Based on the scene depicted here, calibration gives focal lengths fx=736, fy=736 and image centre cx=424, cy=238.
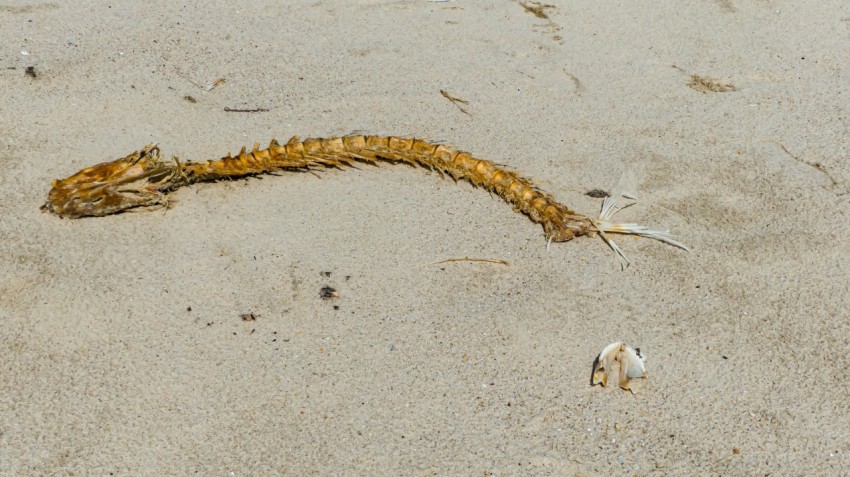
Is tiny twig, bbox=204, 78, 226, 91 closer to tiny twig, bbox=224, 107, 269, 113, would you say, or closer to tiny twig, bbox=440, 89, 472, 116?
tiny twig, bbox=224, 107, 269, 113

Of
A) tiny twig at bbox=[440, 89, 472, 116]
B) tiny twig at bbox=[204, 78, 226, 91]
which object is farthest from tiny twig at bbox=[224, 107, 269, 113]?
tiny twig at bbox=[440, 89, 472, 116]

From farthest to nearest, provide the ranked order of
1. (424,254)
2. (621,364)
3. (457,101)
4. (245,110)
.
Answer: (457,101), (245,110), (424,254), (621,364)

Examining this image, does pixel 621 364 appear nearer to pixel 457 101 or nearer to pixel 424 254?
pixel 424 254

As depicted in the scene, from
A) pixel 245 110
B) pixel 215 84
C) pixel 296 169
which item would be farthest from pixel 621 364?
pixel 215 84

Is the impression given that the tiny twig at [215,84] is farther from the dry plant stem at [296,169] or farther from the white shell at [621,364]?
the white shell at [621,364]

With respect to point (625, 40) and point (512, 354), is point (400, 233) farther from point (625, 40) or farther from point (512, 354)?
point (625, 40)

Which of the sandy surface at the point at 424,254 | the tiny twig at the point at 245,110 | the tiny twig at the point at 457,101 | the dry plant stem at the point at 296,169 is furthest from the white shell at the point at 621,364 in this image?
the tiny twig at the point at 245,110
